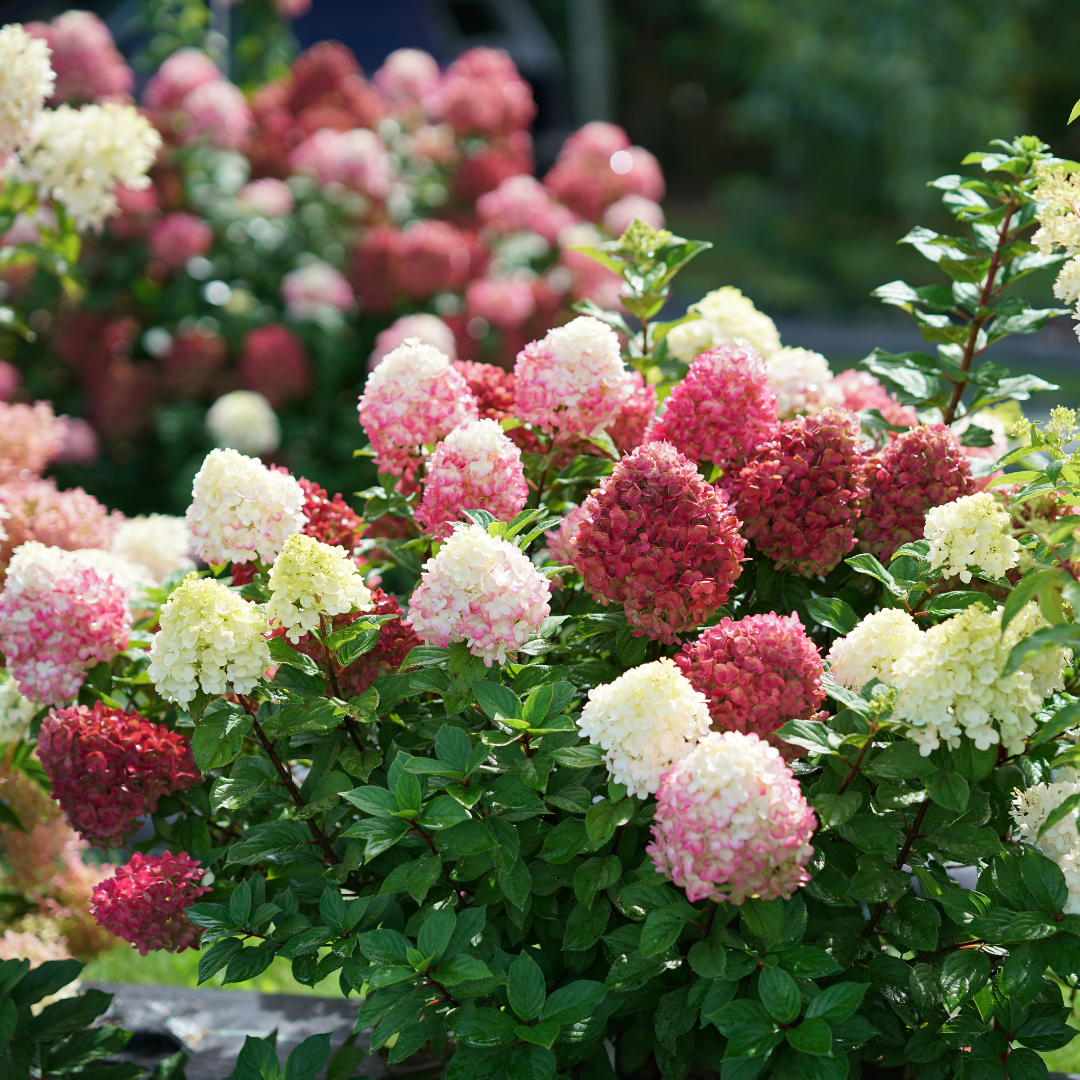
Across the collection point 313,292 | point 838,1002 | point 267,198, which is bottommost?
point 838,1002

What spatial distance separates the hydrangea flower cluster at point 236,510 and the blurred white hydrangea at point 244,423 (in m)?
2.27

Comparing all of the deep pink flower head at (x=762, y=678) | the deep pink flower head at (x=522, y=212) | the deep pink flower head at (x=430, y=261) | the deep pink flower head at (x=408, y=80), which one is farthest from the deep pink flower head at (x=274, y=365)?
the deep pink flower head at (x=762, y=678)

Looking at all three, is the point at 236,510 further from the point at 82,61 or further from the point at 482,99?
the point at 482,99

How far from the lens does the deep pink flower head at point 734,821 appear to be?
104 cm

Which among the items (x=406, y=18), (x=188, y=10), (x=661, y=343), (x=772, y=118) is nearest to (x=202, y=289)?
(x=188, y=10)

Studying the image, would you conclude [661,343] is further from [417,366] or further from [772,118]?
[772,118]

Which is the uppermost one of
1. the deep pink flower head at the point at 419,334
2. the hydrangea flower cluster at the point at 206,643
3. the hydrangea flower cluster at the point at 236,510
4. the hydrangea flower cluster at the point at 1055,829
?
the deep pink flower head at the point at 419,334

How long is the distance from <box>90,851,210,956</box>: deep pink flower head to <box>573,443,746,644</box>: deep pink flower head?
1.97ft

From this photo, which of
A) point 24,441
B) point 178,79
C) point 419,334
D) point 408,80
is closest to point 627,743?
point 24,441

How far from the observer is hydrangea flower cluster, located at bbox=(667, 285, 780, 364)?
1744 mm

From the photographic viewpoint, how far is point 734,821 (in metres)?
1.04

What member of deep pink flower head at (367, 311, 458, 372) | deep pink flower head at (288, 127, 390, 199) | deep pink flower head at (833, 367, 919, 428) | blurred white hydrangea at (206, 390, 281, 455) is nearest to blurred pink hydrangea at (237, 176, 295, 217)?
deep pink flower head at (288, 127, 390, 199)

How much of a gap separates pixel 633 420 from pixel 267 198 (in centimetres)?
301

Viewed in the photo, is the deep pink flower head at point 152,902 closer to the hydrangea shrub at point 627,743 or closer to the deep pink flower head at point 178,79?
the hydrangea shrub at point 627,743
